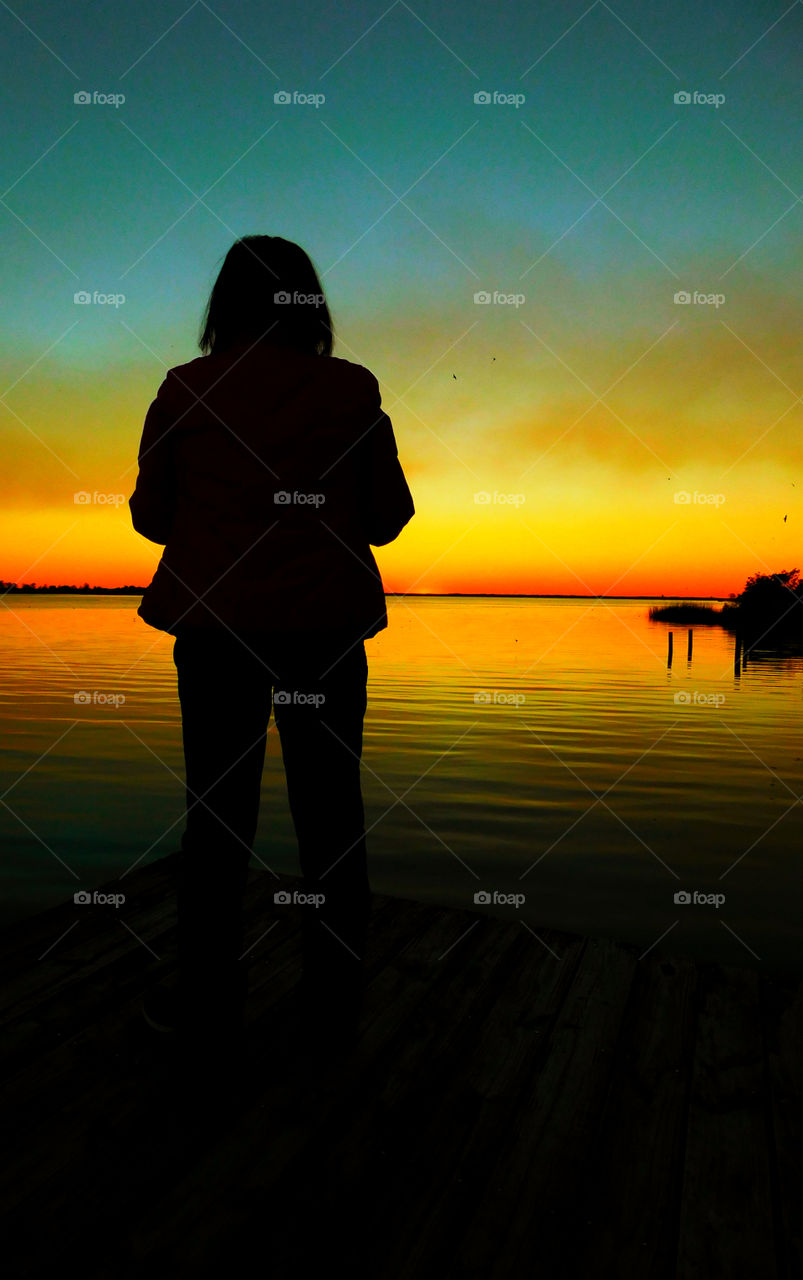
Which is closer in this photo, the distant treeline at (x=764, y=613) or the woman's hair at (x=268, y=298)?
the woman's hair at (x=268, y=298)

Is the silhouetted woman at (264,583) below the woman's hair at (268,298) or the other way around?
below

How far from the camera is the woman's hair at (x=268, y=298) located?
2049mm

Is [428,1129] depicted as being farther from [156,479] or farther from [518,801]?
[518,801]

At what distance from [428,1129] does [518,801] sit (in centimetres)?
604

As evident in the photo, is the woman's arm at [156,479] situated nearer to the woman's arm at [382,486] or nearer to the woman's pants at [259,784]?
the woman's pants at [259,784]

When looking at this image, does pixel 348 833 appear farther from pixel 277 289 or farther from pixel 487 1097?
pixel 277 289

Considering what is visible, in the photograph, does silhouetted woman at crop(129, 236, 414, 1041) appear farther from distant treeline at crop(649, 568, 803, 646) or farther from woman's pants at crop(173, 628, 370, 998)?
distant treeline at crop(649, 568, 803, 646)

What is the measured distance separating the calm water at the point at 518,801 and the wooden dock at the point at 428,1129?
228 cm

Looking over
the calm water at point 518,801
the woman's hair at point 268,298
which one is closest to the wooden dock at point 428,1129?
the woman's hair at point 268,298

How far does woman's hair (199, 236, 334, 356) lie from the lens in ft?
6.72

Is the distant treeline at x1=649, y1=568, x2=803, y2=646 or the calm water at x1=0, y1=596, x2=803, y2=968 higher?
the distant treeline at x1=649, y1=568, x2=803, y2=646

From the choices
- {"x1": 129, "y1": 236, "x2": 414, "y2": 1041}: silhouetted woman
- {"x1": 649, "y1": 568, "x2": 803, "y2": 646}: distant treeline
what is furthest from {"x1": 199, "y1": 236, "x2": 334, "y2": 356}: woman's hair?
{"x1": 649, "y1": 568, "x2": 803, "y2": 646}: distant treeline

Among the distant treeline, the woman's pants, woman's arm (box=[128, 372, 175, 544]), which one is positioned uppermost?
the distant treeline

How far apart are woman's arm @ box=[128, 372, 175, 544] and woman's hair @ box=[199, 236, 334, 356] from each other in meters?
0.29
